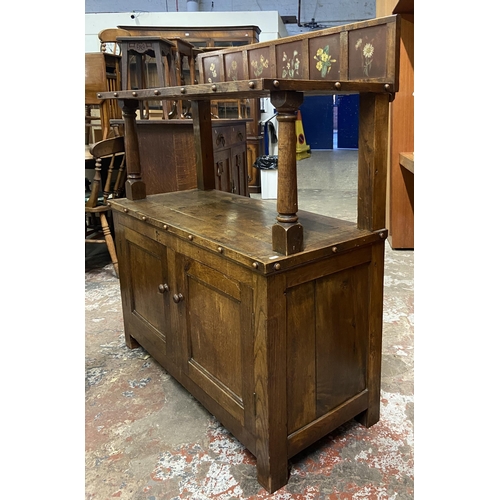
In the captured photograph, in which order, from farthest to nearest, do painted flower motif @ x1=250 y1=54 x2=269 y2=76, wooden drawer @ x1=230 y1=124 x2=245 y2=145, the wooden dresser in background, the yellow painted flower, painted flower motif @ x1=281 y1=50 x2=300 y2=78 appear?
the wooden dresser in background < wooden drawer @ x1=230 y1=124 x2=245 y2=145 < painted flower motif @ x1=250 y1=54 x2=269 y2=76 < painted flower motif @ x1=281 y1=50 x2=300 y2=78 < the yellow painted flower

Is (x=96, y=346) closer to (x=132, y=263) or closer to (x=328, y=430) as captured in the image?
(x=132, y=263)

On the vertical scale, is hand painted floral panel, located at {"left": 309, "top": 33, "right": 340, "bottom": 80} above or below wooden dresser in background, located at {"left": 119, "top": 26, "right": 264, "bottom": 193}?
below

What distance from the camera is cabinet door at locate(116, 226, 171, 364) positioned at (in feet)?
6.72

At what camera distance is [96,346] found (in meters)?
2.60

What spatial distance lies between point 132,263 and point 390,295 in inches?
67.5

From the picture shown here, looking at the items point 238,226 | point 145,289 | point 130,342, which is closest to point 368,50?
point 238,226

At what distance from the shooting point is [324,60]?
1698 mm

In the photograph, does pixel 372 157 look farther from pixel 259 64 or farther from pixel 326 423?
pixel 326 423

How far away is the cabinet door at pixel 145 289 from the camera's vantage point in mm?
2047

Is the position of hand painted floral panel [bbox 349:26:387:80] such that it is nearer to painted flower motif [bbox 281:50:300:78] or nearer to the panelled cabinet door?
painted flower motif [bbox 281:50:300:78]

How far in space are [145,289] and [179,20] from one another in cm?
604

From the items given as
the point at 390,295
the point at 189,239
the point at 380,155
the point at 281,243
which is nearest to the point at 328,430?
the point at 281,243

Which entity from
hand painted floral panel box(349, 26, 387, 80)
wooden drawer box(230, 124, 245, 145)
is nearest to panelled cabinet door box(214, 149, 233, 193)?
wooden drawer box(230, 124, 245, 145)

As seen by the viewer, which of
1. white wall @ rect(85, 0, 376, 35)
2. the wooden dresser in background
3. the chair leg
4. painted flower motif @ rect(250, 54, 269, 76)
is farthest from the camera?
white wall @ rect(85, 0, 376, 35)
